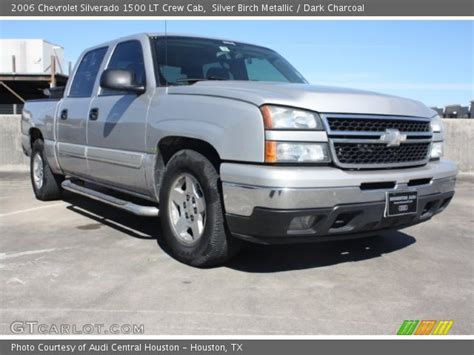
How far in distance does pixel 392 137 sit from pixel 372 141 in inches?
8.0

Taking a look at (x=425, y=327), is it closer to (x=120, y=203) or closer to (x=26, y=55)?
(x=120, y=203)

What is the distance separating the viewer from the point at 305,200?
3.33 meters

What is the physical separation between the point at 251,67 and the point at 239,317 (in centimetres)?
276

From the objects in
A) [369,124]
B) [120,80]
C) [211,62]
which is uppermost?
[211,62]

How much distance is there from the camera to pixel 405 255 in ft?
14.9

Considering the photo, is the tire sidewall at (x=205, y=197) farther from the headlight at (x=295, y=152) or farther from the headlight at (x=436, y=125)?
the headlight at (x=436, y=125)

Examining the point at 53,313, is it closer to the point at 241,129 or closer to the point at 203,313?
the point at 203,313

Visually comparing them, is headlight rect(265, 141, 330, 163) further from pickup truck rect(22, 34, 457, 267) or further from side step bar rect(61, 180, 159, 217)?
side step bar rect(61, 180, 159, 217)

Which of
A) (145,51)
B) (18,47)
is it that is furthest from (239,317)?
(18,47)

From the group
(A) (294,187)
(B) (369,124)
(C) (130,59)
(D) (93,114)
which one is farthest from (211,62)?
(A) (294,187)

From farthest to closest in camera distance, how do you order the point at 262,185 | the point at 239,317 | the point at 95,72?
1. the point at 95,72
2. the point at 262,185
3. the point at 239,317

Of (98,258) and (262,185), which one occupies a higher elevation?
(262,185)

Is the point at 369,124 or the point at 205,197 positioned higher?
the point at 369,124

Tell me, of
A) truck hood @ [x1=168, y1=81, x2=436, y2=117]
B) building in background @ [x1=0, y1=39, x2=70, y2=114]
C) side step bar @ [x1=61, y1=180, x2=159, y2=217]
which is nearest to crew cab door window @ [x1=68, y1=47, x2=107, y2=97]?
side step bar @ [x1=61, y1=180, x2=159, y2=217]
